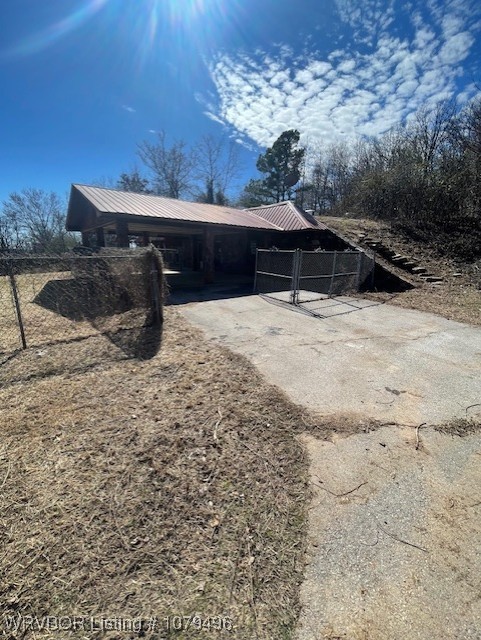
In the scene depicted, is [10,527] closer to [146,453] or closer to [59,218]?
[146,453]

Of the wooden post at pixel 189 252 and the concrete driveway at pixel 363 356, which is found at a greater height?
the wooden post at pixel 189 252

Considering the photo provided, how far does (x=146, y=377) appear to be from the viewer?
401 cm

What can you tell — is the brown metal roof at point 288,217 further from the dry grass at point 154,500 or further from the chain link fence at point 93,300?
the dry grass at point 154,500

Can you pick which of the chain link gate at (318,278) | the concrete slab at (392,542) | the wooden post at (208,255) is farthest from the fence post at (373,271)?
the concrete slab at (392,542)

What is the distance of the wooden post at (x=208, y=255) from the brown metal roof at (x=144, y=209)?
0.57m

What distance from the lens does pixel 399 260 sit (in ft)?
39.3

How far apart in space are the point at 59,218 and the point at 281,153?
26307 mm

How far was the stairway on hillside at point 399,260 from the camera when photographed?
11000 millimetres

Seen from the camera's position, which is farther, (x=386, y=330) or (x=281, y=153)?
(x=281, y=153)

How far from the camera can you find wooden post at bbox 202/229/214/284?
38.9ft

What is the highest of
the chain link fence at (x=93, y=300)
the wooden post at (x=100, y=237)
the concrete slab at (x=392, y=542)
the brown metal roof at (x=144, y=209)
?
the brown metal roof at (x=144, y=209)

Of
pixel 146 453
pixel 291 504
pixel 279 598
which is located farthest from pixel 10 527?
pixel 291 504

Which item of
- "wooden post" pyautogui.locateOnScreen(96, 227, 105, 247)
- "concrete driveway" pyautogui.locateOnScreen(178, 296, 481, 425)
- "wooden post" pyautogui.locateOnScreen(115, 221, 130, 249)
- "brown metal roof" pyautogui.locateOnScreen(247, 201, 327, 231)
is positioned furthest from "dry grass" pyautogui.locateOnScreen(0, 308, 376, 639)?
"brown metal roof" pyautogui.locateOnScreen(247, 201, 327, 231)

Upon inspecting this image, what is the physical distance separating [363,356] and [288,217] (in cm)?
1179
